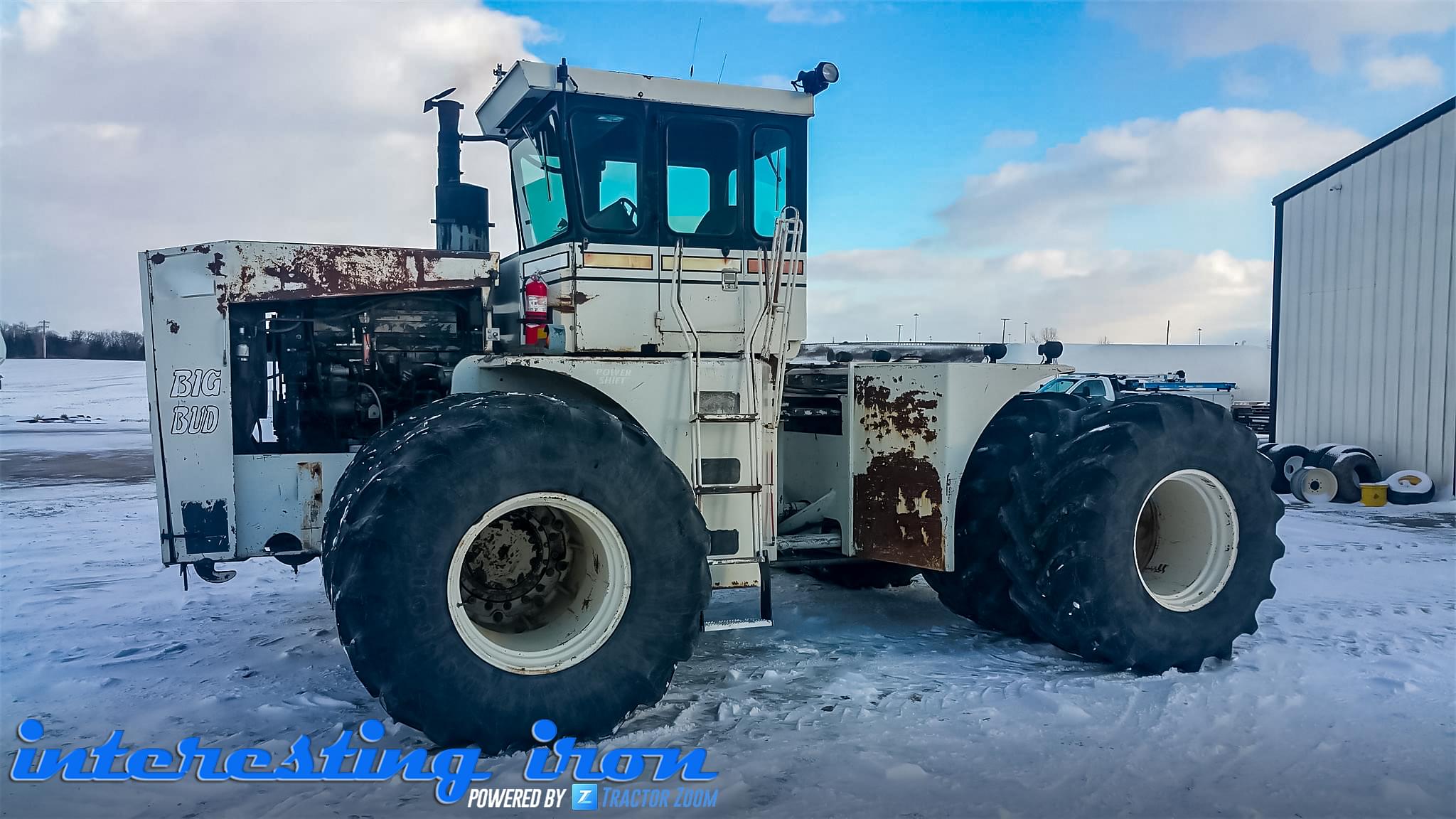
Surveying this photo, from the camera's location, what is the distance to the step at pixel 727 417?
15.8 feet

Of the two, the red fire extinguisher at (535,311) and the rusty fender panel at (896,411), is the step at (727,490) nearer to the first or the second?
the rusty fender panel at (896,411)

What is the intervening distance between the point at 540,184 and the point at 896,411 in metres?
2.45

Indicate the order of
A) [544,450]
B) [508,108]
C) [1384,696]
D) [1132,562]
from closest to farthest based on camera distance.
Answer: [544,450] → [1384,696] → [1132,562] → [508,108]

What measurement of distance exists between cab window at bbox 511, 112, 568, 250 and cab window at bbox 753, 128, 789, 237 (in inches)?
43.6

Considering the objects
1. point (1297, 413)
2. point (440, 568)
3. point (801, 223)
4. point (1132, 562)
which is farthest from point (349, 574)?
point (1297, 413)

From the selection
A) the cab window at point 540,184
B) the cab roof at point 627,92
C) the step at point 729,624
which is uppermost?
the cab roof at point 627,92

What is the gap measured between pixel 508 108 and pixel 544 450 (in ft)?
8.05

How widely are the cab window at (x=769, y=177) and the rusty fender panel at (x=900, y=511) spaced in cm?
152

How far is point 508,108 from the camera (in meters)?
5.45

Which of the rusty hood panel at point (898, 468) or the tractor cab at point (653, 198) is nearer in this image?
the tractor cab at point (653, 198)

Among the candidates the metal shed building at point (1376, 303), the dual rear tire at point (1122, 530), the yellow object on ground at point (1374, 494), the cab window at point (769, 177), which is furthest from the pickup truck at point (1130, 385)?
the cab window at point (769, 177)

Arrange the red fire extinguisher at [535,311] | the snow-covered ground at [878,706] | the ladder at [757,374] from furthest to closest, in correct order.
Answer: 1. the ladder at [757,374]
2. the red fire extinguisher at [535,311]
3. the snow-covered ground at [878,706]

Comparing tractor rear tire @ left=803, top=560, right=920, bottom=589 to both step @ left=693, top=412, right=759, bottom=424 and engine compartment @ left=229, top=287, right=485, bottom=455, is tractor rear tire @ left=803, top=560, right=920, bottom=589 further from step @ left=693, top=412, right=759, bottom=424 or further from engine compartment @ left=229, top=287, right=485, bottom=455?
engine compartment @ left=229, top=287, right=485, bottom=455

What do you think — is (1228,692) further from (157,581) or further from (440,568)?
(157,581)
